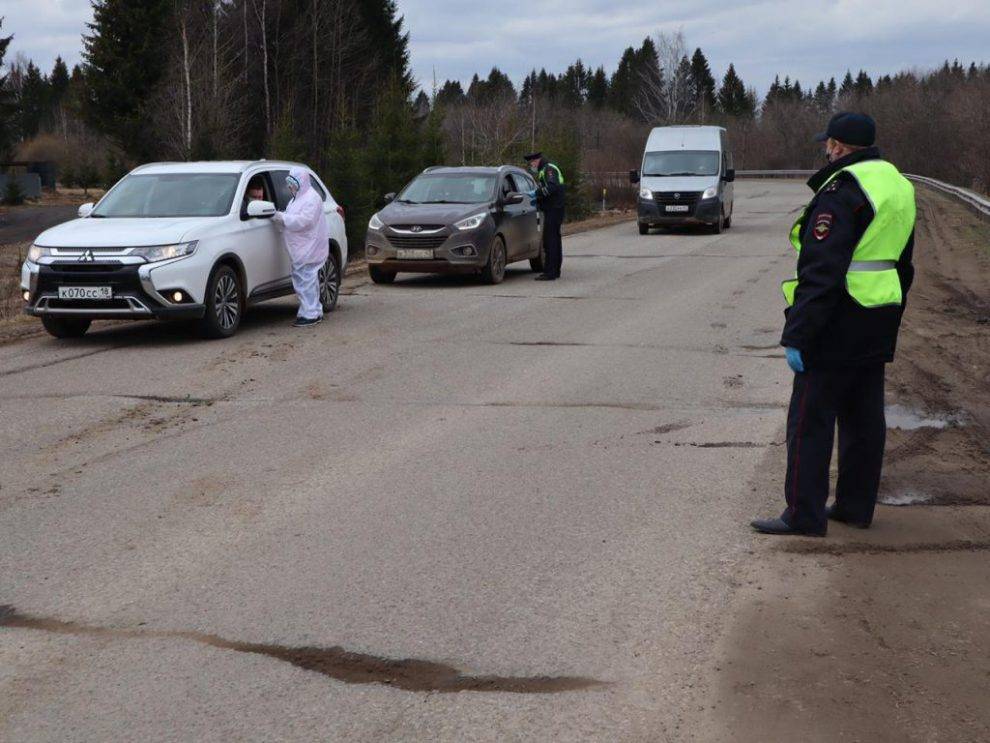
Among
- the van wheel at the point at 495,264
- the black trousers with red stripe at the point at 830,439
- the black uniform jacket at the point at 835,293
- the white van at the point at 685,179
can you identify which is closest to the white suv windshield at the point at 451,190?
the van wheel at the point at 495,264

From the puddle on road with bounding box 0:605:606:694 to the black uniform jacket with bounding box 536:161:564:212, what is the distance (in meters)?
14.7

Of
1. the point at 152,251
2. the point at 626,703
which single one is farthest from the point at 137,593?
the point at 152,251

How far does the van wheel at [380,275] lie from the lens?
18.5 m

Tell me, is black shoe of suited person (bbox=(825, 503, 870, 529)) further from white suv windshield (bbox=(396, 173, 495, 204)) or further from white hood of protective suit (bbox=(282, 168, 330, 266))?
white suv windshield (bbox=(396, 173, 495, 204))

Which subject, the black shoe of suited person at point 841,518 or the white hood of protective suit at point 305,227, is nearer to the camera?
the black shoe of suited person at point 841,518

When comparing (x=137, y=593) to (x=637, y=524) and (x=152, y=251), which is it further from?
(x=152, y=251)

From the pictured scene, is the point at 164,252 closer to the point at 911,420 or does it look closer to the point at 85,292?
the point at 85,292

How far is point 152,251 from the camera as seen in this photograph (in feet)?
39.7

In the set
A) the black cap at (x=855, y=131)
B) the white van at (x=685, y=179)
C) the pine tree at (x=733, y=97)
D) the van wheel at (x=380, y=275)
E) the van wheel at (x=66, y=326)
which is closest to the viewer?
the black cap at (x=855, y=131)

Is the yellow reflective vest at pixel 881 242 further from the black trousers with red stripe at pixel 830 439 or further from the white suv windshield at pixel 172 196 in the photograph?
the white suv windshield at pixel 172 196

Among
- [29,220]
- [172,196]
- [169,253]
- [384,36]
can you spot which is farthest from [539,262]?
[384,36]

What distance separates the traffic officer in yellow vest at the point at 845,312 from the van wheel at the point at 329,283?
9400 mm

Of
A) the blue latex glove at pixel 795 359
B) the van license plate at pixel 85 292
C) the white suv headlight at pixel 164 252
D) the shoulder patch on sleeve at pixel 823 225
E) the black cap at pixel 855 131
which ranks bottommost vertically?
the van license plate at pixel 85 292

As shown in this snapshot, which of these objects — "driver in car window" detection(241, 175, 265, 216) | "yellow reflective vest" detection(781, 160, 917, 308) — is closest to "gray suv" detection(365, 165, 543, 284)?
"driver in car window" detection(241, 175, 265, 216)
